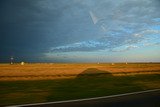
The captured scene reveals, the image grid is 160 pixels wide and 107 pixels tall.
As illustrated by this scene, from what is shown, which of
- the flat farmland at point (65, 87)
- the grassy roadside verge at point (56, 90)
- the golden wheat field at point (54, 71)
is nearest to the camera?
the grassy roadside verge at point (56, 90)

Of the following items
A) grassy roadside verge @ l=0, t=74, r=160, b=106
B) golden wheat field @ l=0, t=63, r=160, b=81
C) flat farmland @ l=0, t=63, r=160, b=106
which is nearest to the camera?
grassy roadside verge @ l=0, t=74, r=160, b=106

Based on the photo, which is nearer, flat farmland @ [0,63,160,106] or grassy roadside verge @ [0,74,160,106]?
grassy roadside verge @ [0,74,160,106]

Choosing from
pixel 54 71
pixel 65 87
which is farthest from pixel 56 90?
pixel 54 71

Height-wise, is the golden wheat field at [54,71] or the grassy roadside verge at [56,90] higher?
the golden wheat field at [54,71]

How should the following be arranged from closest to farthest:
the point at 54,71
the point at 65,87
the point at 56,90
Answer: the point at 56,90 < the point at 65,87 < the point at 54,71

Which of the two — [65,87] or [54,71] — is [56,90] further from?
[54,71]

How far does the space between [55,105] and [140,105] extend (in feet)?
11.1

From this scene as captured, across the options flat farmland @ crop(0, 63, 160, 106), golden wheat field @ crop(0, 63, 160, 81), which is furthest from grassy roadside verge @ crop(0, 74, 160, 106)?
golden wheat field @ crop(0, 63, 160, 81)

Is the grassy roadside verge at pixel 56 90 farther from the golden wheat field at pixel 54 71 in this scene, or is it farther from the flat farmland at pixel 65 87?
the golden wheat field at pixel 54 71

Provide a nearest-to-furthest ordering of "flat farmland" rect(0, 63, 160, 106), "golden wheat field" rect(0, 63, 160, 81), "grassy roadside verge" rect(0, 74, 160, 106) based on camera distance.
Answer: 1. "grassy roadside verge" rect(0, 74, 160, 106)
2. "flat farmland" rect(0, 63, 160, 106)
3. "golden wheat field" rect(0, 63, 160, 81)

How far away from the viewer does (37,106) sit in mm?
9773

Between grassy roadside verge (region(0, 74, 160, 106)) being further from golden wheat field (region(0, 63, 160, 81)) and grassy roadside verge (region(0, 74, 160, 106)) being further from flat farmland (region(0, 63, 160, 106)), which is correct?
golden wheat field (region(0, 63, 160, 81))

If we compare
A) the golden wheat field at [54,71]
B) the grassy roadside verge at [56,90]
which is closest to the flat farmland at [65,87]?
the grassy roadside verge at [56,90]

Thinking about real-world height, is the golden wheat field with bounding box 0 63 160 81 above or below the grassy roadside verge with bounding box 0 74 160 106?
above
